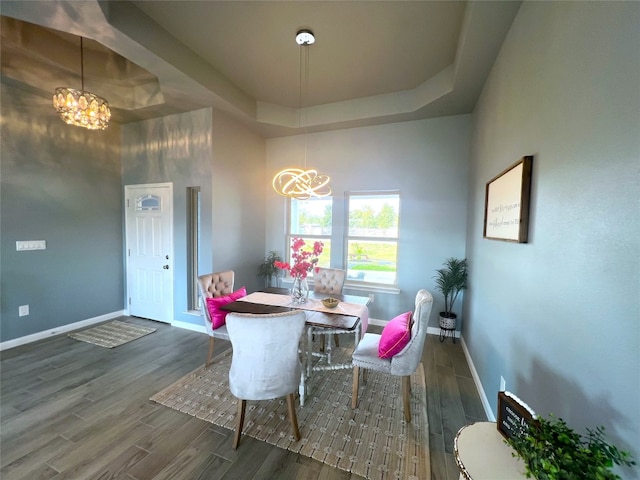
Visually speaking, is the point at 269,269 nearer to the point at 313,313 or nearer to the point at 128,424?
the point at 313,313

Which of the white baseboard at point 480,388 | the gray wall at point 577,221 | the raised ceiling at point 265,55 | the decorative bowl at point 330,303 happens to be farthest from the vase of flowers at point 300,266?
the raised ceiling at point 265,55

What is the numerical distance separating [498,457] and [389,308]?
3.22 m

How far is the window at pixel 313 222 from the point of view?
15.0 feet

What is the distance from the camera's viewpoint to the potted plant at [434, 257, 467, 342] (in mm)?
3516

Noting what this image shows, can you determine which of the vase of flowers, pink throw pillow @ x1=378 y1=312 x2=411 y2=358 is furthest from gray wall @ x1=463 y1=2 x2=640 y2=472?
the vase of flowers

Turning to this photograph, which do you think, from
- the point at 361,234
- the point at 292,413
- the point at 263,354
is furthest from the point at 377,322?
the point at 263,354

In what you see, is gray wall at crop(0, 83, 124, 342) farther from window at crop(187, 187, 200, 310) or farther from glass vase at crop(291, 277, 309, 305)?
glass vase at crop(291, 277, 309, 305)

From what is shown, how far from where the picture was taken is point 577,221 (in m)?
1.12

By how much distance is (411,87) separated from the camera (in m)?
3.53

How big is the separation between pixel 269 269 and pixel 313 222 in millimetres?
1147

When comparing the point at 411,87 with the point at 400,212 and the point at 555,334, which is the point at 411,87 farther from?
the point at 555,334

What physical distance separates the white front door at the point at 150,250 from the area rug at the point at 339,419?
6.13ft

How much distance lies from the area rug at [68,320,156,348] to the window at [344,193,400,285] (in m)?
3.29

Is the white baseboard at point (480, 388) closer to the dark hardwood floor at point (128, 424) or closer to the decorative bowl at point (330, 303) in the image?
the dark hardwood floor at point (128, 424)
